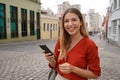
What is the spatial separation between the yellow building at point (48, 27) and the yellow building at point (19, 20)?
103 inches

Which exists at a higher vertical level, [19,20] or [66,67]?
[19,20]

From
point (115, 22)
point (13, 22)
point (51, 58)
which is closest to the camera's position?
point (51, 58)

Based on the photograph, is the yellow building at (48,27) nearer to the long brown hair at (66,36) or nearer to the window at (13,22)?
the window at (13,22)

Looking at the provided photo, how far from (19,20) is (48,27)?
15905 millimetres

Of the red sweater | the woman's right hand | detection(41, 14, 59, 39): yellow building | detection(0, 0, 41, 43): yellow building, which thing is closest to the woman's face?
the red sweater

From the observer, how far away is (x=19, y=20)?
120ft

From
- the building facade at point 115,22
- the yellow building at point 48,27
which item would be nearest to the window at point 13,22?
the yellow building at point 48,27

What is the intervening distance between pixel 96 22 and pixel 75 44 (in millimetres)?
150424

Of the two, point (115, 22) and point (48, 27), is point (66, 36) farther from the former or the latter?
point (48, 27)

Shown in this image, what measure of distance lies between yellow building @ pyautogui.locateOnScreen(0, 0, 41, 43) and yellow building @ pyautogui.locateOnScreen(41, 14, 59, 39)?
2611 mm

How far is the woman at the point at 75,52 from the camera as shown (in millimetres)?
2830

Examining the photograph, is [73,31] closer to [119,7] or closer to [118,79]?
[118,79]

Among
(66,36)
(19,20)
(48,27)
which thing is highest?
A: (19,20)

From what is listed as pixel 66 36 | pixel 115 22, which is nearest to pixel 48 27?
pixel 115 22
